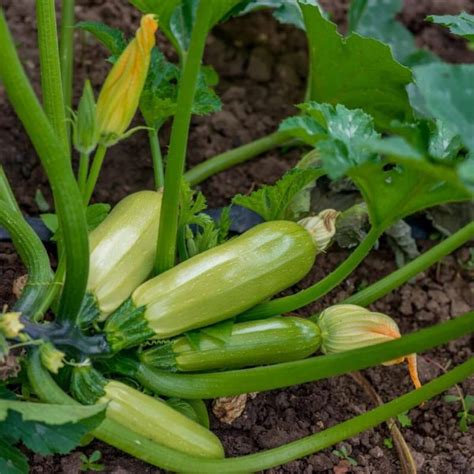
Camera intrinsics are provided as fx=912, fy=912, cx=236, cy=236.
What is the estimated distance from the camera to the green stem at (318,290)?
190cm

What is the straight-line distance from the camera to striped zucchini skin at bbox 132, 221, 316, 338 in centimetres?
187

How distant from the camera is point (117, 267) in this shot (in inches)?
76.3

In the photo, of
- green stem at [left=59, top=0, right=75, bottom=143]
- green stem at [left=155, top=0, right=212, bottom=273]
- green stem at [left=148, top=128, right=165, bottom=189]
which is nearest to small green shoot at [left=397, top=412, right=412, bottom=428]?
green stem at [left=155, top=0, right=212, bottom=273]

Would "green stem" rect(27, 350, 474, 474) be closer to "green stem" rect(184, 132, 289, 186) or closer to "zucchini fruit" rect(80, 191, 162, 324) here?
"zucchini fruit" rect(80, 191, 162, 324)

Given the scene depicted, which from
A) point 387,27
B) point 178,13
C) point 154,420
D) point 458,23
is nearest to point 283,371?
point 154,420

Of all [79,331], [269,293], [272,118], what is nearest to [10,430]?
[79,331]

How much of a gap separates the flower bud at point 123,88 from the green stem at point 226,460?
0.45 metres

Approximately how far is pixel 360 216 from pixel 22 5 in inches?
60.6

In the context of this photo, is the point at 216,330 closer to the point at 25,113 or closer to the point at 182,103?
the point at 182,103

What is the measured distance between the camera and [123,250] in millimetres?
1963

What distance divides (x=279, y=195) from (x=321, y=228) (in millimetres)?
120

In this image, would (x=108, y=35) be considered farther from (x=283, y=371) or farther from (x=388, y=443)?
(x=388, y=443)

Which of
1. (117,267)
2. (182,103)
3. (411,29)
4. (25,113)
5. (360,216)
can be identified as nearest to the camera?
(25,113)

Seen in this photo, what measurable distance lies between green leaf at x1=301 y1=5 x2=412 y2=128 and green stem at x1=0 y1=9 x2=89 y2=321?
76 centimetres
